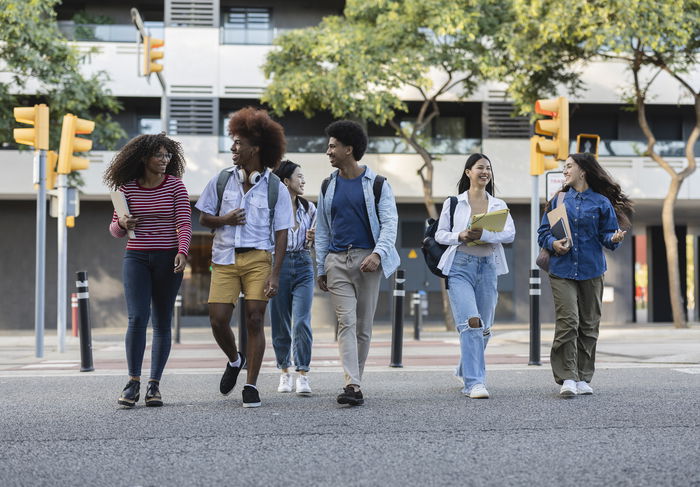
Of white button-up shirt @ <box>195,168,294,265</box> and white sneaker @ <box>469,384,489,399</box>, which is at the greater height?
white button-up shirt @ <box>195,168,294,265</box>

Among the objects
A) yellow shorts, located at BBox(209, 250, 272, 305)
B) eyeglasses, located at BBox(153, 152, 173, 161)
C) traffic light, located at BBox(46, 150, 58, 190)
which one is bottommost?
yellow shorts, located at BBox(209, 250, 272, 305)

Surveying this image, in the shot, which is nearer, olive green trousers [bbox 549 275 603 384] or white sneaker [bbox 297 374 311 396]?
olive green trousers [bbox 549 275 603 384]

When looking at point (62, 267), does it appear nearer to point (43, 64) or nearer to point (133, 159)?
point (133, 159)

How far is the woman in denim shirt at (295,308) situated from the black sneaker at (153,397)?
116cm

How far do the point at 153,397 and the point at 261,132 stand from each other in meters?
2.05

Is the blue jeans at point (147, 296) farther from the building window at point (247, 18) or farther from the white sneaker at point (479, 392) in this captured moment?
the building window at point (247, 18)

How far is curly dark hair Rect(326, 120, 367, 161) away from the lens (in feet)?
21.9

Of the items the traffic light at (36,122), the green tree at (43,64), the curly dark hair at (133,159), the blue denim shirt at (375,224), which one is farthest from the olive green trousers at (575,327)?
the green tree at (43,64)

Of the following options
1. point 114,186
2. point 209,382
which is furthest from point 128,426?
point 209,382

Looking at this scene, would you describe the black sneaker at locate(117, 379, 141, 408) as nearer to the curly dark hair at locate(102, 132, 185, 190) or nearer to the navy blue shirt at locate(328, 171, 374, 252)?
the curly dark hair at locate(102, 132, 185, 190)

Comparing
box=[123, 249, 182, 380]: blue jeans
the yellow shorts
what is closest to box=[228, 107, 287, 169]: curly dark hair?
the yellow shorts

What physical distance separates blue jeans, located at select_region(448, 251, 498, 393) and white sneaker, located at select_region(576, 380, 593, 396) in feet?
2.40

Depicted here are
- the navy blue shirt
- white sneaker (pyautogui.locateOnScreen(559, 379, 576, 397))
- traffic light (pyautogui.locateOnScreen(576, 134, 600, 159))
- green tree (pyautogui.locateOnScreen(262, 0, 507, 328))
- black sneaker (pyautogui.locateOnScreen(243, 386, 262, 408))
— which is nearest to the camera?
black sneaker (pyautogui.locateOnScreen(243, 386, 262, 408))

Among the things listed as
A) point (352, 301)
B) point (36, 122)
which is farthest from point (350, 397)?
point (36, 122)
